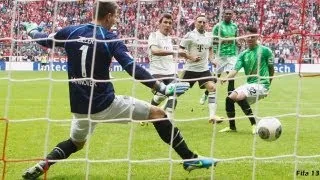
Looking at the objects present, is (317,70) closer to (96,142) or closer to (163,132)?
(96,142)

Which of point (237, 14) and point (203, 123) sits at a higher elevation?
point (237, 14)

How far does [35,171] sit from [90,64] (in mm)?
1230

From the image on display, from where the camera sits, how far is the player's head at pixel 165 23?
30.5 ft

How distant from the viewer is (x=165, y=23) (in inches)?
369

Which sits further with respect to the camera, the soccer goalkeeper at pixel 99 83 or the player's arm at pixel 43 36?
the player's arm at pixel 43 36

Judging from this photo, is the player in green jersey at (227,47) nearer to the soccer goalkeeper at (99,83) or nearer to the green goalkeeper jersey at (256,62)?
the green goalkeeper jersey at (256,62)

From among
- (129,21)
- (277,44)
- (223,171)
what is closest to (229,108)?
(223,171)

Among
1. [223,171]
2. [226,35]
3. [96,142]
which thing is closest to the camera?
[223,171]

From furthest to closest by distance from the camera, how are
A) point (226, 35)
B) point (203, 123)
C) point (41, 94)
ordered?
point (41, 94), point (226, 35), point (203, 123)

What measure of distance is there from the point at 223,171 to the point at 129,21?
7038mm

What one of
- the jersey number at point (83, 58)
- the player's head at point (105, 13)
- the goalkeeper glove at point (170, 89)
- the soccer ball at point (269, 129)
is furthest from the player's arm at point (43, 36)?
the soccer ball at point (269, 129)

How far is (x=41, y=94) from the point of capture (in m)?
16.8

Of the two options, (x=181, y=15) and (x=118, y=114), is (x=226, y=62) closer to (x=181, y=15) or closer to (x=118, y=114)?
(x=181, y=15)

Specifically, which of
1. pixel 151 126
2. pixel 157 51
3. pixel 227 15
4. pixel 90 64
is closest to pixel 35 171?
pixel 90 64
